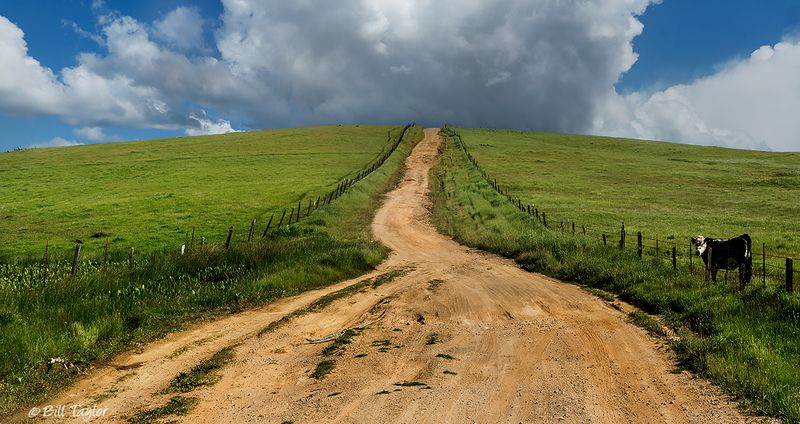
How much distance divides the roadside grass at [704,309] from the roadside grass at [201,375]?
28.6ft

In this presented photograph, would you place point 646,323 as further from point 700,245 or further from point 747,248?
point 700,245

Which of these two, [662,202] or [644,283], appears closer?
[644,283]

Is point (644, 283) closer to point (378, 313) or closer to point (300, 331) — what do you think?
point (378, 313)

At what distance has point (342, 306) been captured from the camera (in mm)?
14016

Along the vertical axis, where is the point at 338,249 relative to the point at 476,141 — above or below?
below

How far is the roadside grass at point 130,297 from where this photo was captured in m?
9.23

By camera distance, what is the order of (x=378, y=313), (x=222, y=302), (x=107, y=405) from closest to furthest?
(x=107, y=405) < (x=378, y=313) < (x=222, y=302)

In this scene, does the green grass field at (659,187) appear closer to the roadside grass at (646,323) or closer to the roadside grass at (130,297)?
the roadside grass at (646,323)

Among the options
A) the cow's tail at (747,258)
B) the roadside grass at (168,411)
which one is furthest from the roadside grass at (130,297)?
the cow's tail at (747,258)

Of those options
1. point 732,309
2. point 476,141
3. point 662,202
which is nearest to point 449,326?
point 732,309

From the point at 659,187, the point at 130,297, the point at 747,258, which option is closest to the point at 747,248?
the point at 747,258

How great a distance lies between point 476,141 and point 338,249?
79.5 meters

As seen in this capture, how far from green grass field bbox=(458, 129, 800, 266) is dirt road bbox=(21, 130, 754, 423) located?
14.9 meters

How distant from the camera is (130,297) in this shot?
43.1 ft
